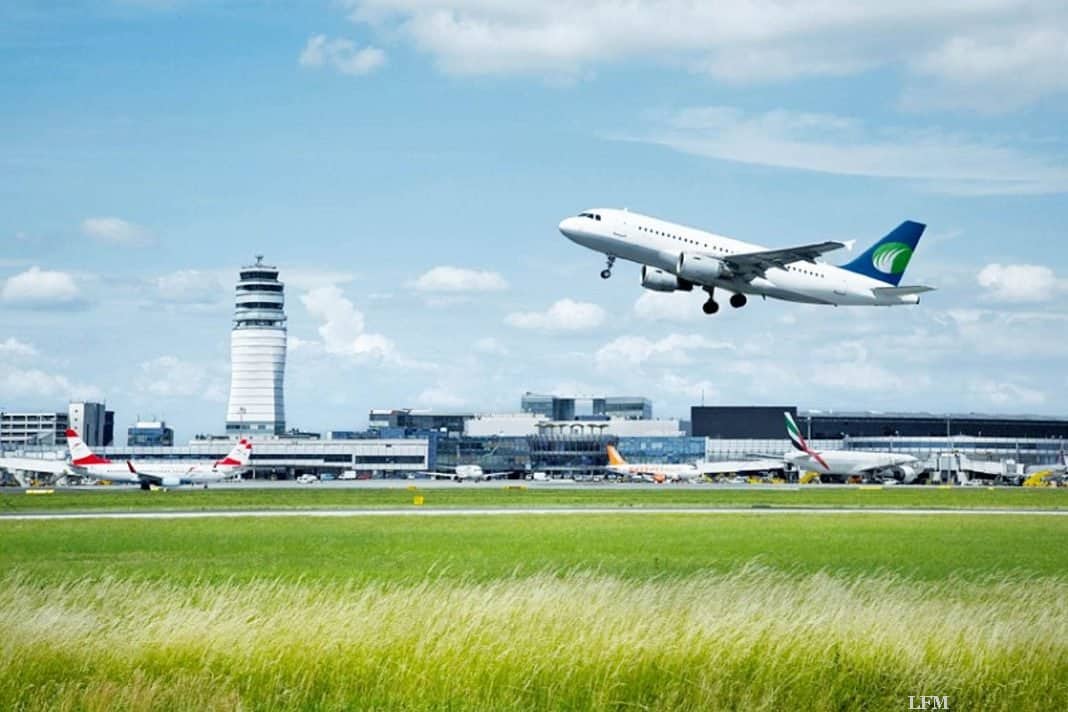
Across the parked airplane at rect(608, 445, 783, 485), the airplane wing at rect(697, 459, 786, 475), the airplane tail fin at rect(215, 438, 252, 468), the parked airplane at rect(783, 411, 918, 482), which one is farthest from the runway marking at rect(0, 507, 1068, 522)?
the airplane wing at rect(697, 459, 786, 475)

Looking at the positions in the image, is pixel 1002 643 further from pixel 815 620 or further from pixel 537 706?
pixel 537 706

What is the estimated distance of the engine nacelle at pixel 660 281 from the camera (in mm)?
70375

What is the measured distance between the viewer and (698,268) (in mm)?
68750

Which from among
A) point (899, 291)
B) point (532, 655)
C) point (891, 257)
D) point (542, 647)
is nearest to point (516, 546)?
point (542, 647)

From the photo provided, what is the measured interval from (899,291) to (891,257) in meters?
12.2

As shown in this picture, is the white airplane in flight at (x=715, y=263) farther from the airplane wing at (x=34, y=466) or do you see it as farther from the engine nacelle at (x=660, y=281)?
the airplane wing at (x=34, y=466)

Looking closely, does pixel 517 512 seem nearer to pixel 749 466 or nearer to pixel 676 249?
pixel 676 249


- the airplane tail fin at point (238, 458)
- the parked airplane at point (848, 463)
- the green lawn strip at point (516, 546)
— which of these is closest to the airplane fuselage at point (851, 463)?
the parked airplane at point (848, 463)

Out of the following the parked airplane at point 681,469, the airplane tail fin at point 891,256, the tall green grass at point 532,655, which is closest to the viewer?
the tall green grass at point 532,655

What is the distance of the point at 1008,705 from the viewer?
803 inches

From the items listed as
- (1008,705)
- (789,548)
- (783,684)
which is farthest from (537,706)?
(789,548)

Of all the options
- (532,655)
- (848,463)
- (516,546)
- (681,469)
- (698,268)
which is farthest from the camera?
(681,469)

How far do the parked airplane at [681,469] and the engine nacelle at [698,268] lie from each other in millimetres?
99040

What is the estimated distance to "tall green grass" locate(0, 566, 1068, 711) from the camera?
65.8 feet
